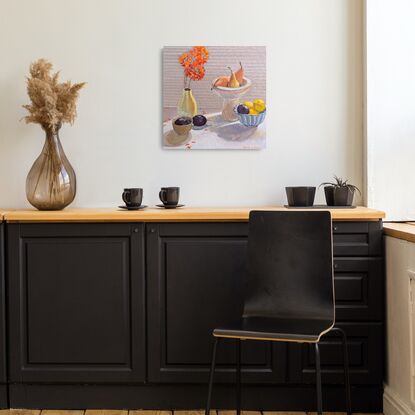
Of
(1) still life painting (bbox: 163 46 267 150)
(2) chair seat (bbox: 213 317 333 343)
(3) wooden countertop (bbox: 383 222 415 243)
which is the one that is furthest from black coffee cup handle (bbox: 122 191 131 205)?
(3) wooden countertop (bbox: 383 222 415 243)

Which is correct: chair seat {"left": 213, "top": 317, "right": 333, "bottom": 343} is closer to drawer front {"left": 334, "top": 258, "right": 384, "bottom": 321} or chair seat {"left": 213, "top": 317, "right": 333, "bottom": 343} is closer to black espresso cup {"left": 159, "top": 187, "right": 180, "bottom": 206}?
drawer front {"left": 334, "top": 258, "right": 384, "bottom": 321}

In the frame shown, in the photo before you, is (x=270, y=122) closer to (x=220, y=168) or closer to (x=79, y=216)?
(x=220, y=168)

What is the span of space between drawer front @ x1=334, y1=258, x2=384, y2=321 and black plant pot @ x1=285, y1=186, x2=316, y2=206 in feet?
1.18

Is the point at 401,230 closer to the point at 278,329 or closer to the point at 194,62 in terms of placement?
the point at 278,329

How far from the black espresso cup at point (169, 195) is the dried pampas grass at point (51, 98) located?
0.56 m

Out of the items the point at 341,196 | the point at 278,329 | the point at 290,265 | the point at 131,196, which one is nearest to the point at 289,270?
the point at 290,265

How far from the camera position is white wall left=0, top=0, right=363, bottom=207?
326cm

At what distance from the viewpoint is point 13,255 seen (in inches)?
113

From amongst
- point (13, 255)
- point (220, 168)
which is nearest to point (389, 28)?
point (220, 168)

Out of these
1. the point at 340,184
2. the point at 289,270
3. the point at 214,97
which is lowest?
the point at 289,270

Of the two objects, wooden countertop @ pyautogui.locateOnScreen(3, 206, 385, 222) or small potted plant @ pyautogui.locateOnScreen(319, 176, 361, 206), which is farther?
small potted plant @ pyautogui.locateOnScreen(319, 176, 361, 206)

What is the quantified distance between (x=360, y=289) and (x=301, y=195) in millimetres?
531

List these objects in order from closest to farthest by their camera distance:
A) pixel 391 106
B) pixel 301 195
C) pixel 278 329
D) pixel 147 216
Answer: pixel 278 329 < pixel 147 216 < pixel 301 195 < pixel 391 106

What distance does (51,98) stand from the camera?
2939 millimetres
